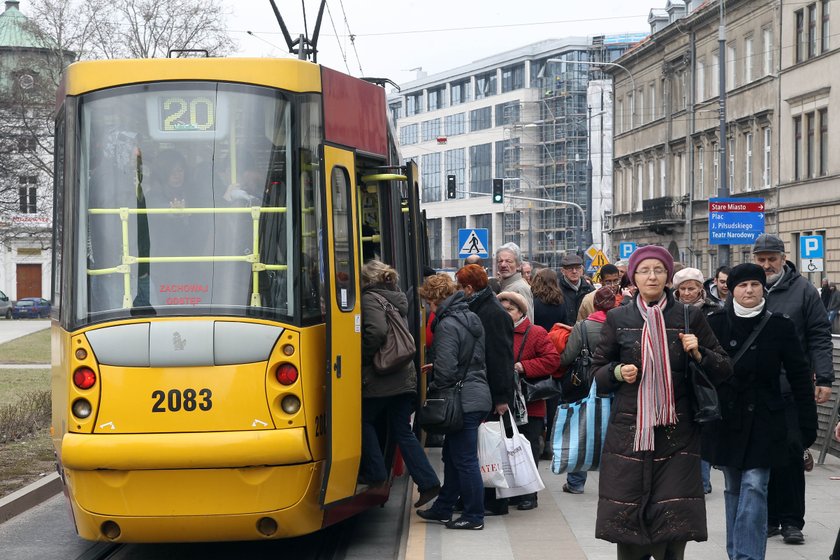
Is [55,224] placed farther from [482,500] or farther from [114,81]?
[482,500]

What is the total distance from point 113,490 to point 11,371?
64.1 feet

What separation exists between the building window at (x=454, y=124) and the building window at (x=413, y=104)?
6.06 meters

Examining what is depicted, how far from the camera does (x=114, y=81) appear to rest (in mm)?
8258

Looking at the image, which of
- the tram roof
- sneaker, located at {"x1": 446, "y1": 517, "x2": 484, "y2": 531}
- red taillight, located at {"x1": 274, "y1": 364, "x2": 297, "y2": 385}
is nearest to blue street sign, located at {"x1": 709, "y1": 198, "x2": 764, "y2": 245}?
sneaker, located at {"x1": 446, "y1": 517, "x2": 484, "y2": 531}

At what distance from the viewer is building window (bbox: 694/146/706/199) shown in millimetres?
57094

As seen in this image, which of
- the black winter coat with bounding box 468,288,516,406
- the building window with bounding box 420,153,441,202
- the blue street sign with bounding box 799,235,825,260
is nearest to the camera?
the black winter coat with bounding box 468,288,516,406

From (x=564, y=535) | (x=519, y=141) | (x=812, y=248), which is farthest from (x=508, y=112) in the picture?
(x=564, y=535)

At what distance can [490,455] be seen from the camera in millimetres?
10133

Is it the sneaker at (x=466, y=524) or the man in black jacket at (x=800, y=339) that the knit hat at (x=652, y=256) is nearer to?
the man in black jacket at (x=800, y=339)

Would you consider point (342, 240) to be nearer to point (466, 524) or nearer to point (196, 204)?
point (196, 204)

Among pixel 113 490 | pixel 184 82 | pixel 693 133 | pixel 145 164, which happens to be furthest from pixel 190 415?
pixel 693 133

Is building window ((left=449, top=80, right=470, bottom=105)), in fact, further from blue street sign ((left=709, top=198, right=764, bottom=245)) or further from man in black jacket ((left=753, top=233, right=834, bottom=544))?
man in black jacket ((left=753, top=233, right=834, bottom=544))

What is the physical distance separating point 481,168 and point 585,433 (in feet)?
356

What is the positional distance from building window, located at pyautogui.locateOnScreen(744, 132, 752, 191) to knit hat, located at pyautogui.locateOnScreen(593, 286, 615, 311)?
42.0 meters
